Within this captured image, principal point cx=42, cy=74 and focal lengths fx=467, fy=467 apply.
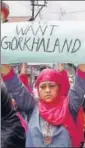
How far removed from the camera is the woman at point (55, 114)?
3.01 metres

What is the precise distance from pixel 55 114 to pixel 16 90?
1.01ft

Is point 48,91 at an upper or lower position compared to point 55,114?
upper

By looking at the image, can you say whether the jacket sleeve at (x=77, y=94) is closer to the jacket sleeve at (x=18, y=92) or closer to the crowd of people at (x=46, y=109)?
the crowd of people at (x=46, y=109)

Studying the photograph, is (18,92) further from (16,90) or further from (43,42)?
(43,42)

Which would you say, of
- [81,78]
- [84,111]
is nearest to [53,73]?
[81,78]

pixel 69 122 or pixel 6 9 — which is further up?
pixel 6 9

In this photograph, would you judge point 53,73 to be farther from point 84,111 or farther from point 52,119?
point 84,111

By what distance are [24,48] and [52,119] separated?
1.63 ft

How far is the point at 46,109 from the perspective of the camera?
3.06 m

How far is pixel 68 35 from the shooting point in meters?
3.00

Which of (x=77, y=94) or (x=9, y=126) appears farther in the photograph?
(x=9, y=126)

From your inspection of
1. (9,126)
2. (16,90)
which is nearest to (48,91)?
(16,90)

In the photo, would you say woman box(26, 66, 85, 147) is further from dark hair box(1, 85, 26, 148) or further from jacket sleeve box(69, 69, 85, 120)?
dark hair box(1, 85, 26, 148)

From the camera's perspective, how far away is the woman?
301 centimetres
